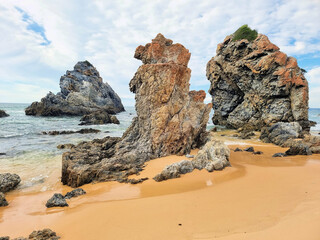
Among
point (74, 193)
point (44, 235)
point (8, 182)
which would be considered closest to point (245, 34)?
point (74, 193)

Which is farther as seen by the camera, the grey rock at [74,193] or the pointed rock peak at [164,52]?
the pointed rock peak at [164,52]

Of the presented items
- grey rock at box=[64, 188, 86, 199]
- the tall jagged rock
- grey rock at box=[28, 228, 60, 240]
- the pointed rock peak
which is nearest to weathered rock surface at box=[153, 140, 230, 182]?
grey rock at box=[64, 188, 86, 199]

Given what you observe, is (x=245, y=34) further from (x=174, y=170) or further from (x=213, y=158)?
(x=174, y=170)

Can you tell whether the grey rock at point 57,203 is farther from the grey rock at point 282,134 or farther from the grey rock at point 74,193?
the grey rock at point 282,134

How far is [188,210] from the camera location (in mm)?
4945

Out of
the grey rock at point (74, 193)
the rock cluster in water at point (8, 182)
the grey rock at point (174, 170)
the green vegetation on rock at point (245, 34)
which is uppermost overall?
the green vegetation on rock at point (245, 34)

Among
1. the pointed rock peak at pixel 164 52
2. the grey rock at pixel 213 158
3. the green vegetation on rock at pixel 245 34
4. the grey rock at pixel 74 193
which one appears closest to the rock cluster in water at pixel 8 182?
the grey rock at pixel 74 193

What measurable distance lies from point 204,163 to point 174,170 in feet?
5.45

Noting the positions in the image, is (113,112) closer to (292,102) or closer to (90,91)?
(90,91)

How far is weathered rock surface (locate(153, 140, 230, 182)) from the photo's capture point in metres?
7.78

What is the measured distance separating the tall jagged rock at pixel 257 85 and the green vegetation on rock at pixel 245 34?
3.72ft

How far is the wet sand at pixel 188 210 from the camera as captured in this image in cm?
399

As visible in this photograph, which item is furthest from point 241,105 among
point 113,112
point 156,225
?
point 113,112

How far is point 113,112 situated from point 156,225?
6462cm
